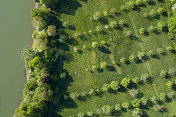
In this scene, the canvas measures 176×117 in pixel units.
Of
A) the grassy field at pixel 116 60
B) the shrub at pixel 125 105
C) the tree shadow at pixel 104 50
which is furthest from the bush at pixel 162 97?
the tree shadow at pixel 104 50

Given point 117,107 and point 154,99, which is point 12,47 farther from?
point 154,99

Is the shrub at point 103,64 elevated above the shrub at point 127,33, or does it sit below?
below

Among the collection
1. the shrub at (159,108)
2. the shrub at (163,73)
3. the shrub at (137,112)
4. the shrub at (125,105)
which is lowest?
the shrub at (137,112)

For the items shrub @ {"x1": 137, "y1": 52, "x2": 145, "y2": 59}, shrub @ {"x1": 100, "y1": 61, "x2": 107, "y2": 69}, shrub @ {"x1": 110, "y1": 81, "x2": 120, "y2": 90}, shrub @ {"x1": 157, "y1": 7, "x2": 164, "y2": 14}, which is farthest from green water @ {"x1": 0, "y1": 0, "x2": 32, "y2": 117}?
shrub @ {"x1": 157, "y1": 7, "x2": 164, "y2": 14}

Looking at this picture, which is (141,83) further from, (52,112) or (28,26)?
(28,26)

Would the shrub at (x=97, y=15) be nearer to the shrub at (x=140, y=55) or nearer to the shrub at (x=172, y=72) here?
the shrub at (x=140, y=55)

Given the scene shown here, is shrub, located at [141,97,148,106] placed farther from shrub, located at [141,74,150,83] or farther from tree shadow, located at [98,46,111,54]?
tree shadow, located at [98,46,111,54]
